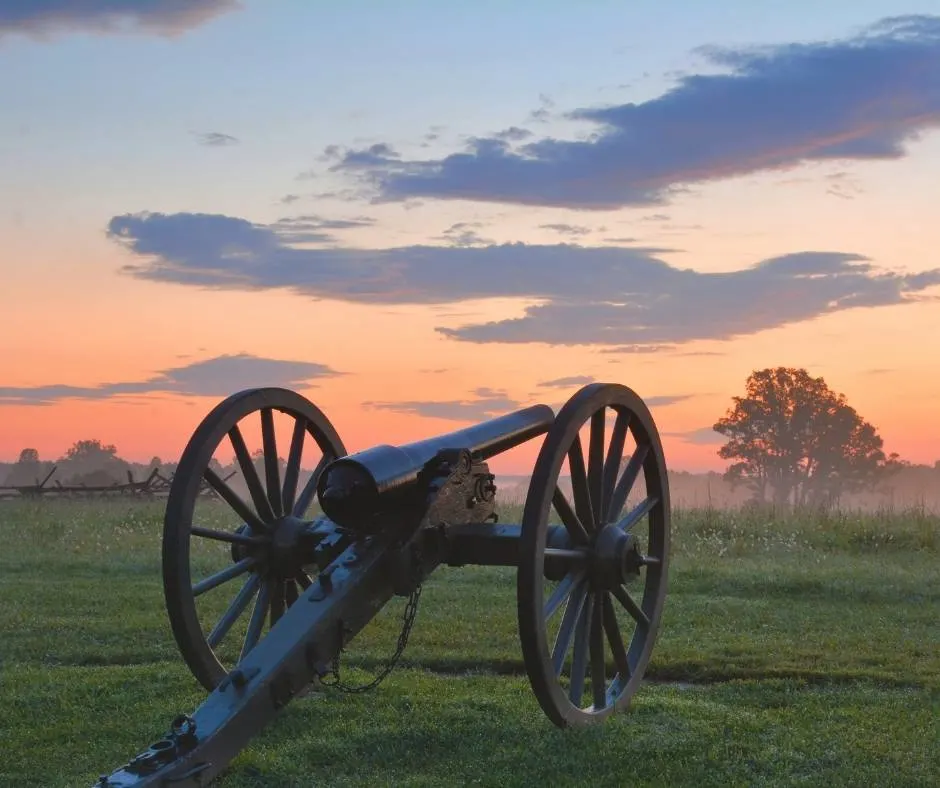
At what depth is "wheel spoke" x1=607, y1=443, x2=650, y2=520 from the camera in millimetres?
7473

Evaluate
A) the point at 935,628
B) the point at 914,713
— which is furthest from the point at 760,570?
the point at 914,713

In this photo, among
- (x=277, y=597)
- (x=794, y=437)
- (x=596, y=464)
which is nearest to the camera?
(x=596, y=464)

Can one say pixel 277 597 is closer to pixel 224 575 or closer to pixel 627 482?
pixel 224 575

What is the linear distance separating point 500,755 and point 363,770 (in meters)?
0.73

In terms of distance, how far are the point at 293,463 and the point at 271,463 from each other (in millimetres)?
207

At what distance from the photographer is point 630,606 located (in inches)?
296

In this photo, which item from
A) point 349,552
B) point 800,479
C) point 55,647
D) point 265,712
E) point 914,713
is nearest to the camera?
point 265,712

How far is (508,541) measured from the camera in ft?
22.7

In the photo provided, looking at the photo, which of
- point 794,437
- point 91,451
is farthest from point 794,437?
point 91,451

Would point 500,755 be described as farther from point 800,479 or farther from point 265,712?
point 800,479

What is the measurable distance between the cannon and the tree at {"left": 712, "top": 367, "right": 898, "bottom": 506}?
57105 millimetres

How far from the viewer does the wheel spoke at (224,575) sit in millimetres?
7164

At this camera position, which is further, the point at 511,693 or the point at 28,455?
the point at 28,455

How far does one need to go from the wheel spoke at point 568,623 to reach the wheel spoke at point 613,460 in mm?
465
